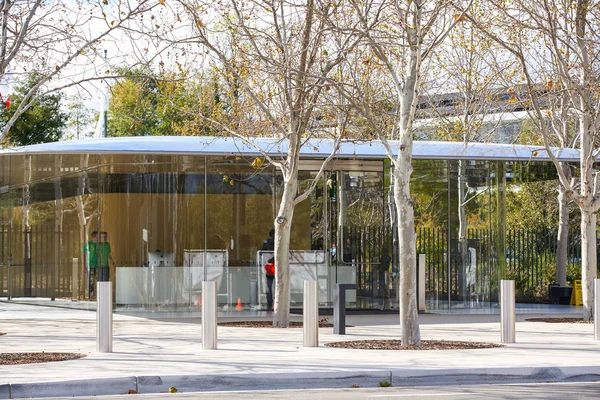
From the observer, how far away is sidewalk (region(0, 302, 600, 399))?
1039 cm

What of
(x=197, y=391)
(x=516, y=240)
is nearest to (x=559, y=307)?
(x=516, y=240)

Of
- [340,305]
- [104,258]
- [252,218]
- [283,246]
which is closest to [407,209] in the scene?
[340,305]

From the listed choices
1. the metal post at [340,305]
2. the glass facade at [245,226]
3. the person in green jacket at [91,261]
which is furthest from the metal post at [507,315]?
the person in green jacket at [91,261]

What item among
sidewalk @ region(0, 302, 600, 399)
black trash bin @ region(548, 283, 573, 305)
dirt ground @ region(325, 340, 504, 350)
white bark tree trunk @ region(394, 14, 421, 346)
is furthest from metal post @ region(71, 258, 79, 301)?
black trash bin @ region(548, 283, 573, 305)

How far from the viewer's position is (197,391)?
10273 mm

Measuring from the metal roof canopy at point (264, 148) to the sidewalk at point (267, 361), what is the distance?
3.88m

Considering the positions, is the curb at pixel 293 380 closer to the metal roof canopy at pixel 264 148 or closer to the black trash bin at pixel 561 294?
the metal roof canopy at pixel 264 148

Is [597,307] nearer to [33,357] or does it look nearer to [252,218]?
[33,357]

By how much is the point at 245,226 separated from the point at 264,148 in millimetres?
1980

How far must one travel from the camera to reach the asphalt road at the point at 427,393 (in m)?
9.56

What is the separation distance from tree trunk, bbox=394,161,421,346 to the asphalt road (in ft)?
10.9

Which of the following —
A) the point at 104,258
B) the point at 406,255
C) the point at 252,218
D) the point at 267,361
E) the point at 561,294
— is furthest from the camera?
the point at 561,294

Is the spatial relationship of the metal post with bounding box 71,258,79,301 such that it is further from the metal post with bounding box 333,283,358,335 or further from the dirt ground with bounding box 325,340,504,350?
the dirt ground with bounding box 325,340,504,350

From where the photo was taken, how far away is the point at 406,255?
13.7 m
